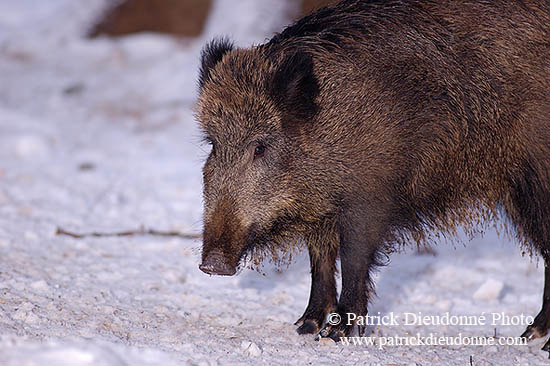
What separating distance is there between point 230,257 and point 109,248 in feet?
6.59

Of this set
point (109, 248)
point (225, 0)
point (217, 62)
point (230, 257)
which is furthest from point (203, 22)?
point (230, 257)

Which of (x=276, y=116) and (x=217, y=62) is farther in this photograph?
(x=217, y=62)

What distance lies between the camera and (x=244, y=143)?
3.86 m

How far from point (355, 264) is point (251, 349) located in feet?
2.37

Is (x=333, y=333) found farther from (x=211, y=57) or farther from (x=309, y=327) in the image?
(x=211, y=57)

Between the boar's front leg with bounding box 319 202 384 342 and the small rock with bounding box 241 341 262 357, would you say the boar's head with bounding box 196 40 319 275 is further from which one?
the small rock with bounding box 241 341 262 357

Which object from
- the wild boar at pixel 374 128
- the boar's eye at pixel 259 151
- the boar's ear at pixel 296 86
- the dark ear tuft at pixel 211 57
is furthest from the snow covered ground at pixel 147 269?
the dark ear tuft at pixel 211 57

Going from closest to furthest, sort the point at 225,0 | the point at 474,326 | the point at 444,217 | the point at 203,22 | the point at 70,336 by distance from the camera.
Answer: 1. the point at 70,336
2. the point at 444,217
3. the point at 474,326
4. the point at 225,0
5. the point at 203,22

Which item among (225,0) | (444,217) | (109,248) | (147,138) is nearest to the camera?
(444,217)

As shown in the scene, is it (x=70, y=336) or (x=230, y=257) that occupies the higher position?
(x=230, y=257)

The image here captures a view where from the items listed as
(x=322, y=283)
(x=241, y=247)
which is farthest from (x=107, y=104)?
(x=241, y=247)

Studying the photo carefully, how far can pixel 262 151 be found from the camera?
3865 mm

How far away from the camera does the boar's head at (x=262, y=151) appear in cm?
377

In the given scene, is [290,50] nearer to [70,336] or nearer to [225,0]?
[70,336]
